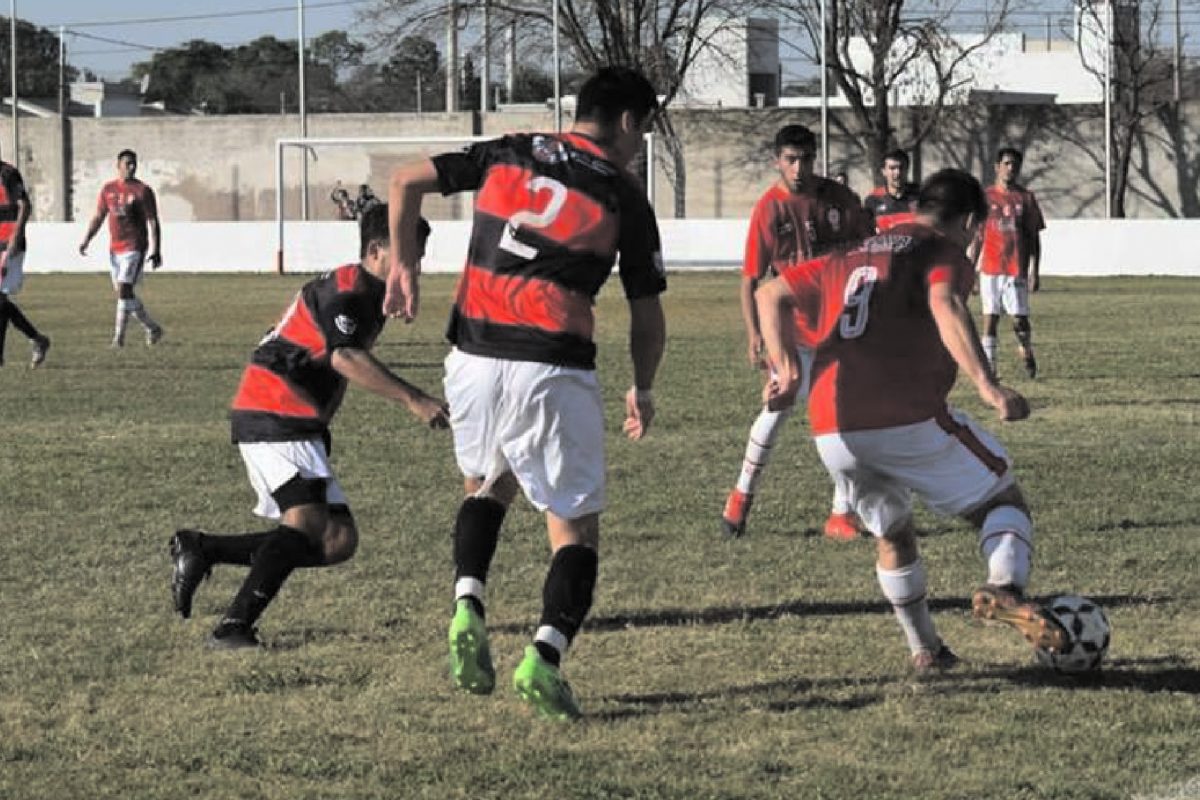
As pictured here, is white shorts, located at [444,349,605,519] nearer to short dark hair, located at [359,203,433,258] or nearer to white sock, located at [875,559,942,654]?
short dark hair, located at [359,203,433,258]

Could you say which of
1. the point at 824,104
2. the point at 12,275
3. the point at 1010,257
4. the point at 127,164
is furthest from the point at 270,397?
the point at 824,104

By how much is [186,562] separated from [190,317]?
20.3 metres

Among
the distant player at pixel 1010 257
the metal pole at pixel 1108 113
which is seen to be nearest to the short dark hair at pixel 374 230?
the distant player at pixel 1010 257

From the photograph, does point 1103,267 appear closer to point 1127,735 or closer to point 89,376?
point 89,376

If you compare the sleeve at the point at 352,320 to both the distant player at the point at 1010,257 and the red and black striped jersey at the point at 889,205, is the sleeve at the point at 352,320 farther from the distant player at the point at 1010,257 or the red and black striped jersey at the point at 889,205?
the distant player at the point at 1010,257

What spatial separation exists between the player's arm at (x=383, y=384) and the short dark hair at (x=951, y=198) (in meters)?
1.68

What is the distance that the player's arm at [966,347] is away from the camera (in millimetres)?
6035

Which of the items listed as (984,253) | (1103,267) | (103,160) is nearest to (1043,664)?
(984,253)

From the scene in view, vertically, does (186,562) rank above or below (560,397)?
below

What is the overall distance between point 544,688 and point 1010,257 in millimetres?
13149

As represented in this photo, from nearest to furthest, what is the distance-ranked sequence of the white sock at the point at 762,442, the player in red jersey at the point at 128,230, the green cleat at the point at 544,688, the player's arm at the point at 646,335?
1. the green cleat at the point at 544,688
2. the player's arm at the point at 646,335
3. the white sock at the point at 762,442
4. the player in red jersey at the point at 128,230

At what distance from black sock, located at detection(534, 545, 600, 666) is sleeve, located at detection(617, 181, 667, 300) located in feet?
2.59

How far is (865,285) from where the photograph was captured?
638cm

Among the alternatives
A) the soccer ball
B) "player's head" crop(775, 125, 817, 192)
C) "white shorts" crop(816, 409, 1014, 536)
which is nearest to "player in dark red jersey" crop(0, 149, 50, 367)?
"player's head" crop(775, 125, 817, 192)
